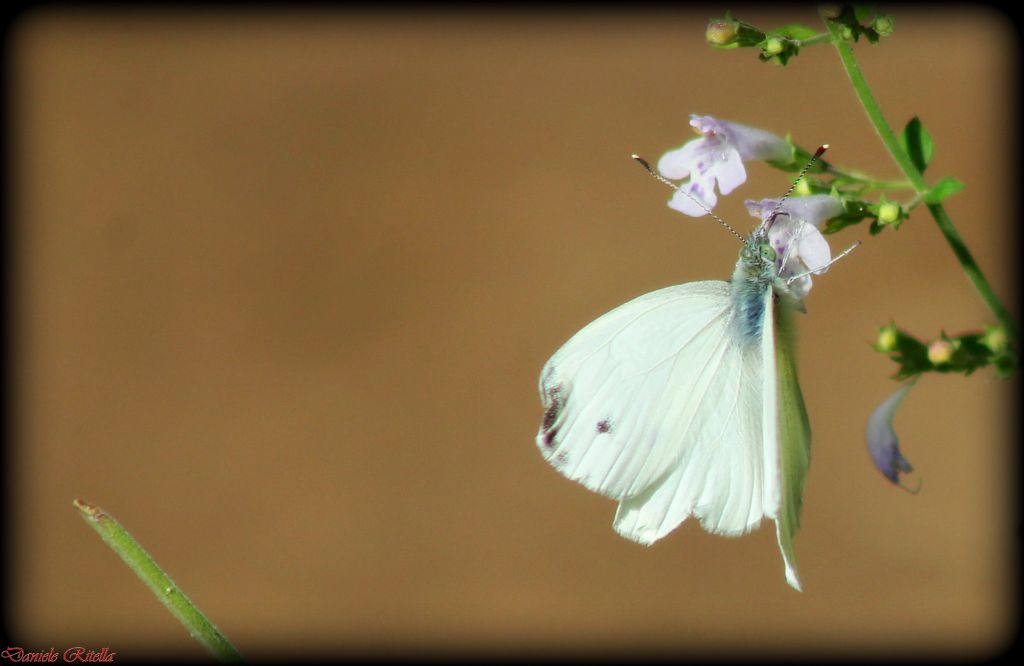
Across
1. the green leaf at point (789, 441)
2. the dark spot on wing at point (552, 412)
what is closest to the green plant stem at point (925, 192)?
the green leaf at point (789, 441)

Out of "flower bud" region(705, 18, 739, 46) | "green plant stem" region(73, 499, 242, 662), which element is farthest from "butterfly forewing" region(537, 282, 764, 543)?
"green plant stem" region(73, 499, 242, 662)

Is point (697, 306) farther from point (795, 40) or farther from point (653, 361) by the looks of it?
point (795, 40)

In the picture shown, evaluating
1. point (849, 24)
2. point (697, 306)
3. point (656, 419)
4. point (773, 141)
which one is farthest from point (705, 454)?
point (849, 24)

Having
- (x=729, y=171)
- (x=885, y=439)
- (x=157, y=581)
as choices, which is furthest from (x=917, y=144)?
(x=157, y=581)

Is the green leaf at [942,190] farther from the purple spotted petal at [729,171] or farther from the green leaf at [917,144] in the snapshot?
the purple spotted petal at [729,171]

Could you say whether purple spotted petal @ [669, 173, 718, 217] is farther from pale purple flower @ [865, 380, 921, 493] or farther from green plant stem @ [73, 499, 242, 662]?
green plant stem @ [73, 499, 242, 662]

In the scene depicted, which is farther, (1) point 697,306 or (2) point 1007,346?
(1) point 697,306
